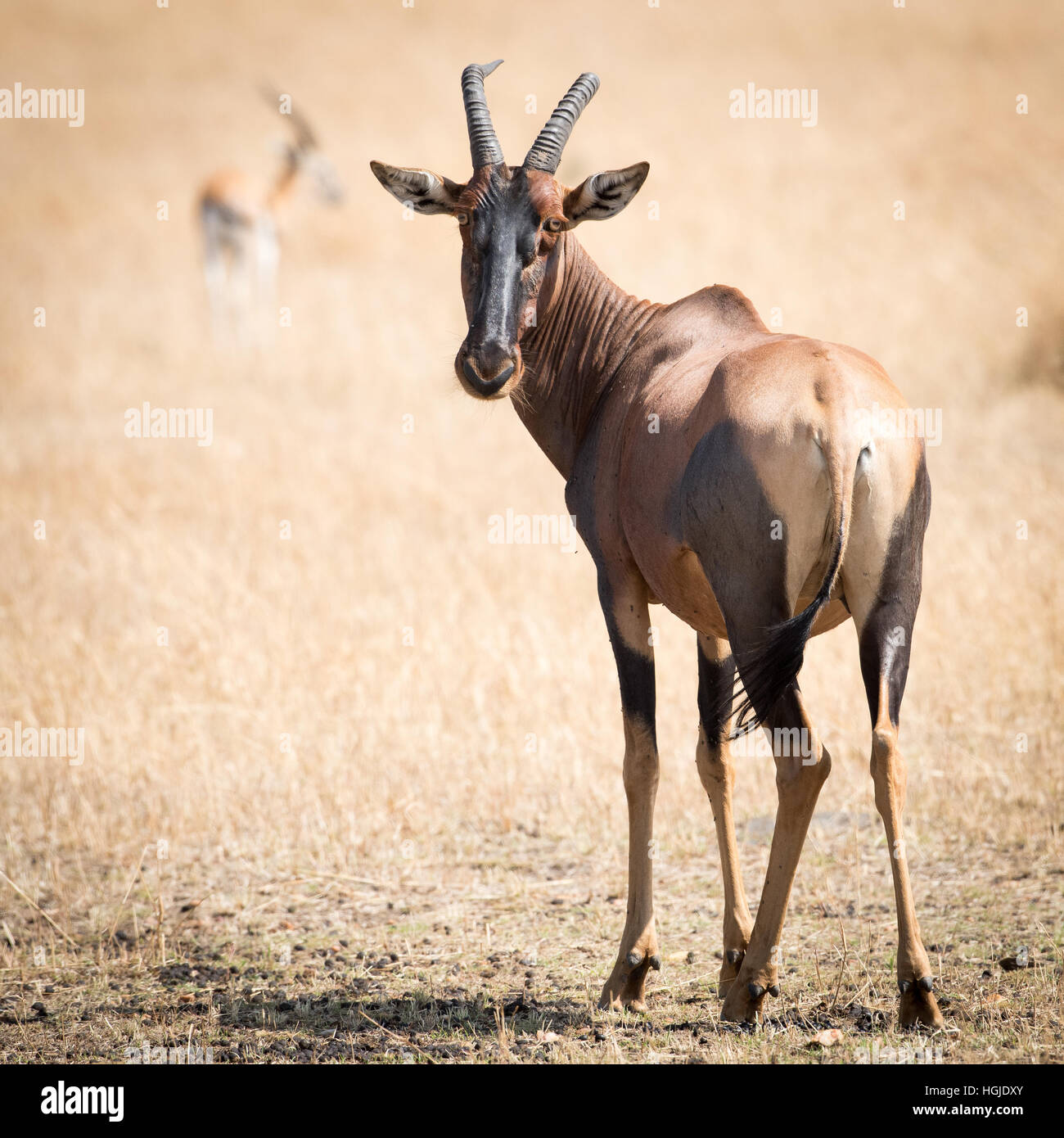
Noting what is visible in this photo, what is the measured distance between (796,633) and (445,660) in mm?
6622

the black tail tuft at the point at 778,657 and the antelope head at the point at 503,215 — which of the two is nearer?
the black tail tuft at the point at 778,657

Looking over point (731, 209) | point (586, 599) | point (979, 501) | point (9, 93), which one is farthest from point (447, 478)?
point (9, 93)

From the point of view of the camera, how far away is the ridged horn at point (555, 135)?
19.5ft

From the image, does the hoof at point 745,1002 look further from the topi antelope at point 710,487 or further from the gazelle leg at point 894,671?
the gazelle leg at point 894,671

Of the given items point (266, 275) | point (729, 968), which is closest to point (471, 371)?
point (729, 968)

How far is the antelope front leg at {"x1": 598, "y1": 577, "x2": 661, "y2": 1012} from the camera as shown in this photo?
18.6 ft

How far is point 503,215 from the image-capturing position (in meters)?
5.74

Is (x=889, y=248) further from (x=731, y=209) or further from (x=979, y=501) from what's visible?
(x=979, y=501)

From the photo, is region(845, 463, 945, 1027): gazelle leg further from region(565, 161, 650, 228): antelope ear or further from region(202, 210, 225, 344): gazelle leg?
region(202, 210, 225, 344): gazelle leg

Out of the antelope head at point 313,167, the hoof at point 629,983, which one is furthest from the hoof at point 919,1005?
the antelope head at point 313,167

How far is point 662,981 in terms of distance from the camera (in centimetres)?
602

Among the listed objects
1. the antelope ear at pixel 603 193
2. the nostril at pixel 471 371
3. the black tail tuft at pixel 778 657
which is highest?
the antelope ear at pixel 603 193

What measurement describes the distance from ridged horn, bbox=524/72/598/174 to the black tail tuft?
2374mm

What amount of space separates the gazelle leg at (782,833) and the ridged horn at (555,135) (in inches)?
108
